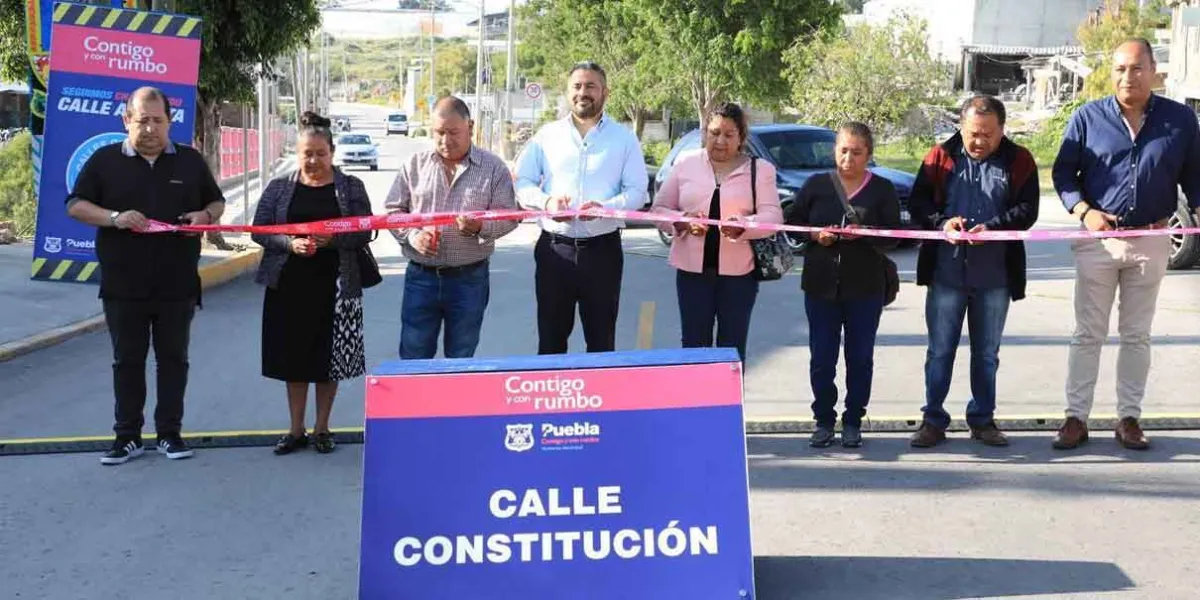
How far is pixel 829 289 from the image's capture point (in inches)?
287

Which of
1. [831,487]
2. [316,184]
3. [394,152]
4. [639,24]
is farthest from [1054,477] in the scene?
[394,152]

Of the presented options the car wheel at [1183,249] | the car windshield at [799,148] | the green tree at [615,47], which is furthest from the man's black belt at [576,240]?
the green tree at [615,47]

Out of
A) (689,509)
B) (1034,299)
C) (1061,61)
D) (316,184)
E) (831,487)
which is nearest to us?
(689,509)

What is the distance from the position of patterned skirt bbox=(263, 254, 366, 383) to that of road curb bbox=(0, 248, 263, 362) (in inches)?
157

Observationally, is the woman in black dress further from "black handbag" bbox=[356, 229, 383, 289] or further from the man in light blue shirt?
the man in light blue shirt

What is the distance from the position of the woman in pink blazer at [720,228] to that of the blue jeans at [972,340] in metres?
1.02

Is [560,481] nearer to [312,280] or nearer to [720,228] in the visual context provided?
[720,228]

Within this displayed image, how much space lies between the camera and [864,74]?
33.0 m

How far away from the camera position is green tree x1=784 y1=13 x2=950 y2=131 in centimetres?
3266

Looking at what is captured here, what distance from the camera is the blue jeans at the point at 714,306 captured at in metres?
7.22

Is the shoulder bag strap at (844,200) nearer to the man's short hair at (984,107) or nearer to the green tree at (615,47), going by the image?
the man's short hair at (984,107)

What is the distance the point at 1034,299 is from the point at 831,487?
8017mm

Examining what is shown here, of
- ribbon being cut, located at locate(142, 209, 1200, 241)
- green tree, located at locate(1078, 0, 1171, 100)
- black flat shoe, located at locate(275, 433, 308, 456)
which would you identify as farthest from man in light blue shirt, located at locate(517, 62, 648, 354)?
green tree, located at locate(1078, 0, 1171, 100)

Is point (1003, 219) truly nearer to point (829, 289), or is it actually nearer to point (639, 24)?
point (829, 289)
